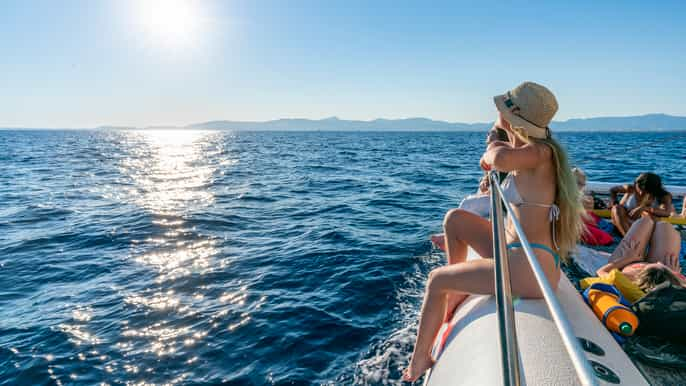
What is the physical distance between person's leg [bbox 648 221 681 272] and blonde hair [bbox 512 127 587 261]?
263cm

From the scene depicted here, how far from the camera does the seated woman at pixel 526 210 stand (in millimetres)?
2375

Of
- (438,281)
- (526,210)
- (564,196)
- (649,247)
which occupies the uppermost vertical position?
(564,196)

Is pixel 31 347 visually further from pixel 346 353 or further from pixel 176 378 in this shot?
pixel 346 353

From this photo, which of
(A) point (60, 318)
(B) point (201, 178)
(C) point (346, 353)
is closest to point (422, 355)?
(C) point (346, 353)

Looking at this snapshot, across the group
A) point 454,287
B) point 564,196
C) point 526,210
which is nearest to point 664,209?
point 564,196

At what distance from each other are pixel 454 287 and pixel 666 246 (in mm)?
3487

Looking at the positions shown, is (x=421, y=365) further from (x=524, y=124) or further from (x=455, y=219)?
(x=524, y=124)

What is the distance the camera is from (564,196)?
2477 mm

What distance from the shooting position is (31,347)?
13.6 feet

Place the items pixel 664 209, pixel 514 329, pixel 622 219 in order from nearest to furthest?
pixel 514 329, pixel 664 209, pixel 622 219

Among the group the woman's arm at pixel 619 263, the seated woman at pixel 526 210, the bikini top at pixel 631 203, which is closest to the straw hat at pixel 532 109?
the seated woman at pixel 526 210

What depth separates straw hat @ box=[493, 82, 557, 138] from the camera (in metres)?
2.41

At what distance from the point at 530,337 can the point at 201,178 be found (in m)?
17.3

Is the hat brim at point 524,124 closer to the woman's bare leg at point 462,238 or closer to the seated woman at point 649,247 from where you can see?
the woman's bare leg at point 462,238
